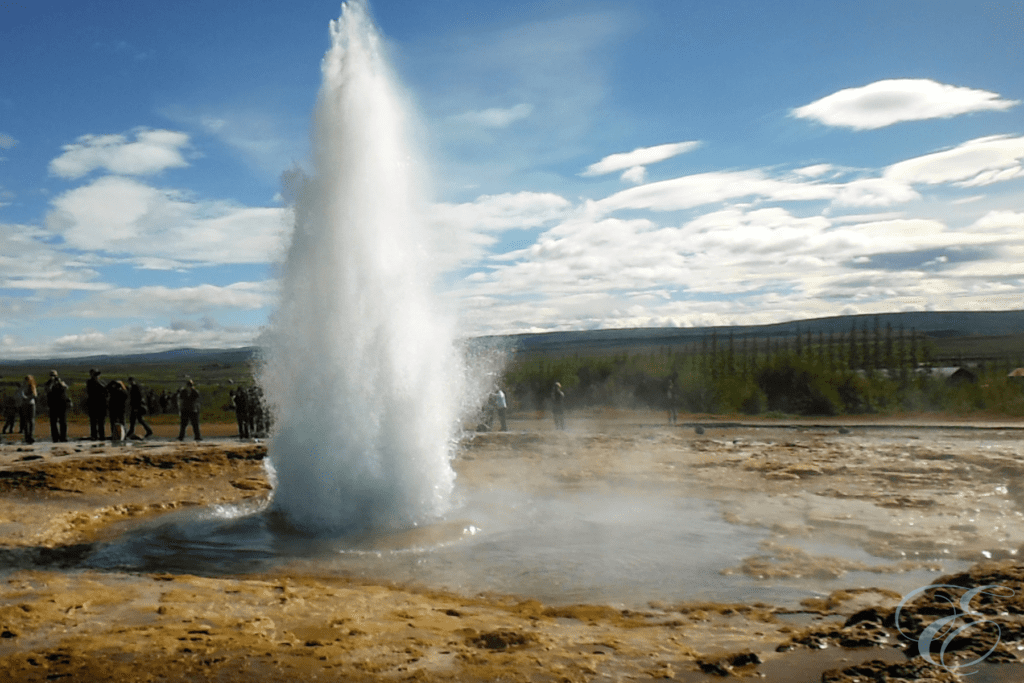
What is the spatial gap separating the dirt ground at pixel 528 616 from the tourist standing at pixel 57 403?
19.0 ft


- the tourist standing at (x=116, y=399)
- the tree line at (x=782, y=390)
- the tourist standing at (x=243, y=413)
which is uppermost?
the tourist standing at (x=116, y=399)

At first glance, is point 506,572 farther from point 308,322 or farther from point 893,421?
point 893,421

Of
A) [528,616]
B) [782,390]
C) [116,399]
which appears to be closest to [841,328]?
[782,390]

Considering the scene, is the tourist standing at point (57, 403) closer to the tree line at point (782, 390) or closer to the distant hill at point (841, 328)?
the tree line at point (782, 390)

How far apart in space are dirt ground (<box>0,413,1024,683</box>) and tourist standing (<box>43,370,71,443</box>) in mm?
5792

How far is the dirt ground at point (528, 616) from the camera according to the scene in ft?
14.3

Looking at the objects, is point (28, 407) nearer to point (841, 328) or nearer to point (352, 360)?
point (352, 360)

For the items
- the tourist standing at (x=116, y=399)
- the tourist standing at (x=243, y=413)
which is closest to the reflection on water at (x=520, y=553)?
the tourist standing at (x=116, y=399)

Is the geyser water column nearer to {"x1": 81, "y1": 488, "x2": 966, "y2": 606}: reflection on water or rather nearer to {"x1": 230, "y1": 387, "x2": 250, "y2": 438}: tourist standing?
{"x1": 81, "y1": 488, "x2": 966, "y2": 606}: reflection on water

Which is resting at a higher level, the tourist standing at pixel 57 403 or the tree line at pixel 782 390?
the tourist standing at pixel 57 403

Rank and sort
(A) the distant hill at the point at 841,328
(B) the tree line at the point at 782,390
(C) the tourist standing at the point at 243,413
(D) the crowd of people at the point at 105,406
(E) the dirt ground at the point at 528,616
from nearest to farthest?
(E) the dirt ground at the point at 528,616
(D) the crowd of people at the point at 105,406
(C) the tourist standing at the point at 243,413
(B) the tree line at the point at 782,390
(A) the distant hill at the point at 841,328

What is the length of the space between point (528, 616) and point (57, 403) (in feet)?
49.0

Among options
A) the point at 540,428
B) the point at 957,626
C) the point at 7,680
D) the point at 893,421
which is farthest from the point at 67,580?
the point at 893,421

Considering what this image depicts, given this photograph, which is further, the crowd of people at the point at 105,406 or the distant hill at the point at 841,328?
the distant hill at the point at 841,328
